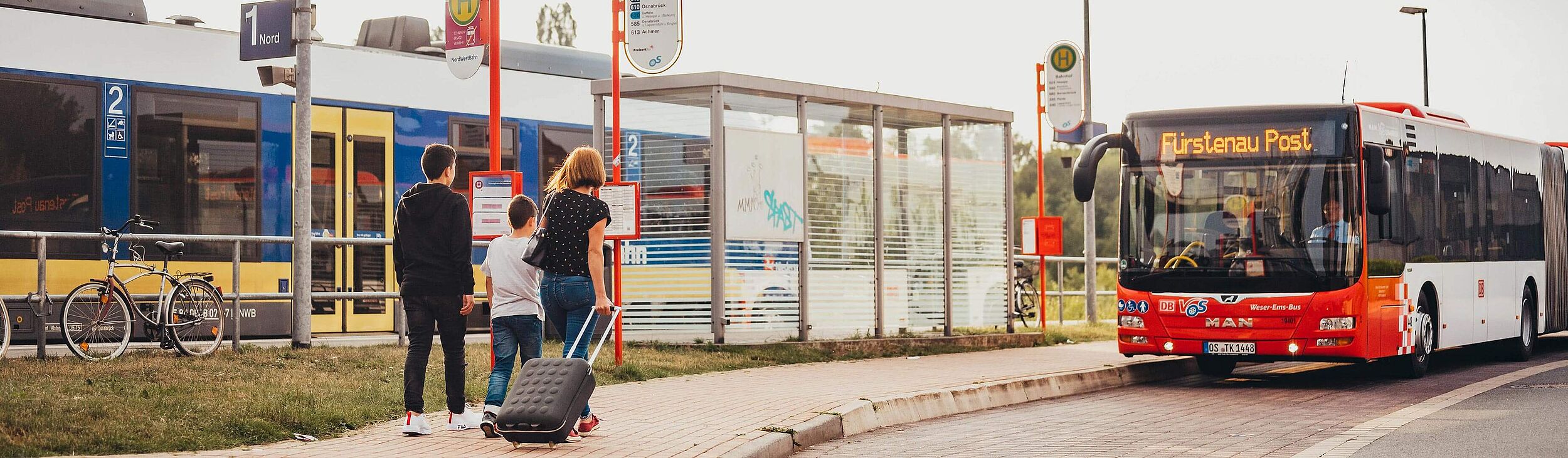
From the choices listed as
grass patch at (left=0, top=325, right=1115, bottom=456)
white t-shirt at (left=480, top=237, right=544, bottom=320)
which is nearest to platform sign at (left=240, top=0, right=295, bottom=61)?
grass patch at (left=0, top=325, right=1115, bottom=456)

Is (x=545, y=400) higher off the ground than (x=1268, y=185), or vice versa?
(x=1268, y=185)

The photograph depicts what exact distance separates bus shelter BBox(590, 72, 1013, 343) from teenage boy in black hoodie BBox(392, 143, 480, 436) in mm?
6540

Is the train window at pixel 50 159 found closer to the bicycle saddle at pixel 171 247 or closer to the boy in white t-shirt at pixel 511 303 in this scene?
the bicycle saddle at pixel 171 247

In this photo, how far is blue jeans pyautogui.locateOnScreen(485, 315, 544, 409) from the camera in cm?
887

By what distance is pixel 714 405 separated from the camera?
35.2ft

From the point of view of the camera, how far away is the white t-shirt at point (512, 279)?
8805 mm

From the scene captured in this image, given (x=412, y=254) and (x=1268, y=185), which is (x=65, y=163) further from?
(x=1268, y=185)

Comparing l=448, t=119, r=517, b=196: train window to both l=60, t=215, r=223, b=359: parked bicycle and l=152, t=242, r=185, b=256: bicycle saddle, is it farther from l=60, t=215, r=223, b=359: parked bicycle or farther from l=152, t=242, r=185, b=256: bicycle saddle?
l=60, t=215, r=223, b=359: parked bicycle

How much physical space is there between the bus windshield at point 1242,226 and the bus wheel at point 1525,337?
231 inches

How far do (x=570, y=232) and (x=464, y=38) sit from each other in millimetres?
3975

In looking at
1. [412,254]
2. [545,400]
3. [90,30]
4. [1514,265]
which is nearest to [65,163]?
[90,30]

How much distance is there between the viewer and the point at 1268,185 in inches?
559

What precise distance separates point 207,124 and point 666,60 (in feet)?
17.0

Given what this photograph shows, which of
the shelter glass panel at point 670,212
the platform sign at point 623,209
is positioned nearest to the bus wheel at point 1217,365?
the shelter glass panel at point 670,212
